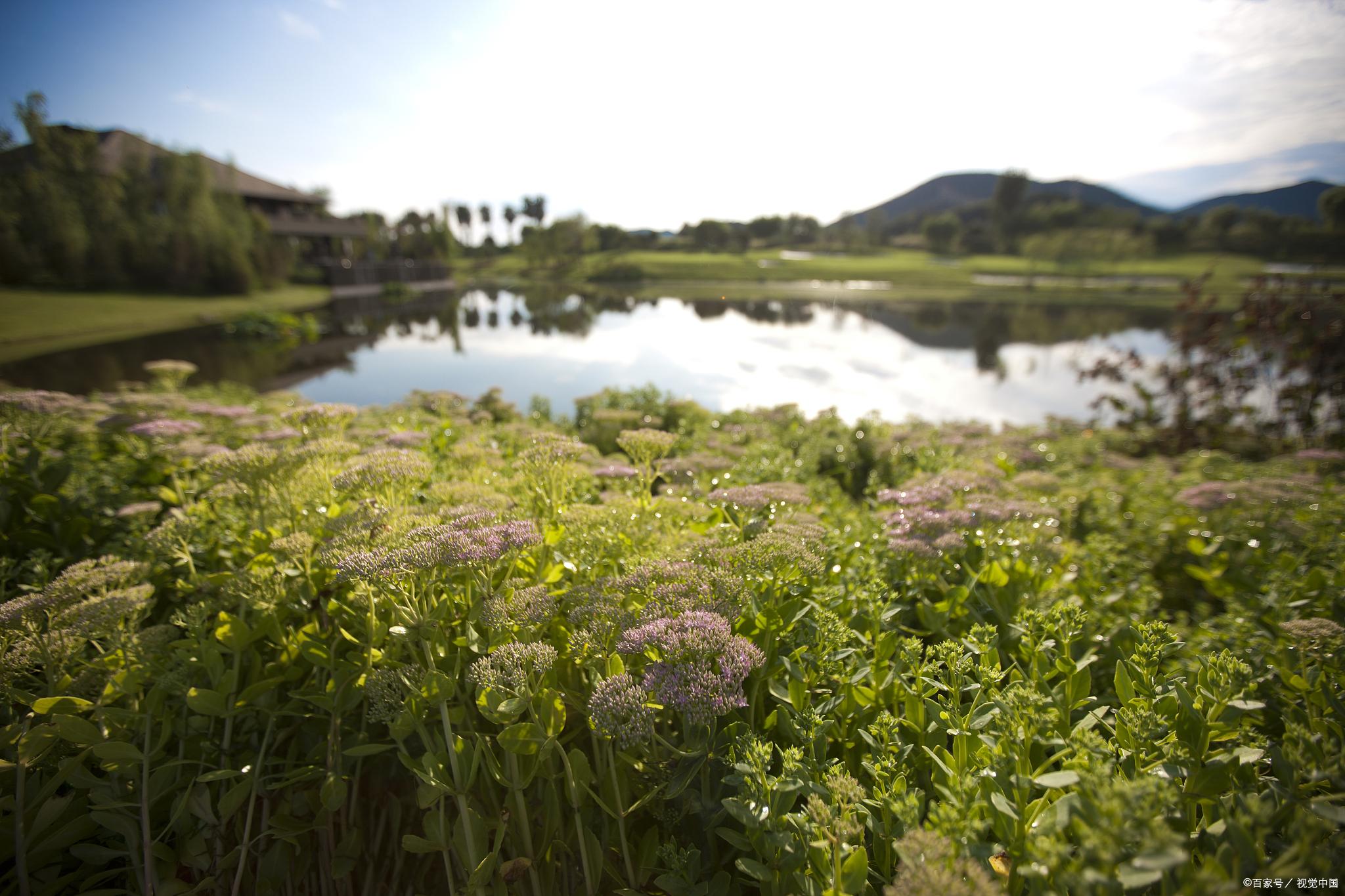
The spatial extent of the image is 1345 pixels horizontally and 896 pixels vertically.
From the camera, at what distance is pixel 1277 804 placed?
0.99m

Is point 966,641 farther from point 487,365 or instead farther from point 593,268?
point 593,268

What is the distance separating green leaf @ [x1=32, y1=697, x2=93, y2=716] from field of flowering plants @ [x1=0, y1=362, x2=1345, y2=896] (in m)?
0.01

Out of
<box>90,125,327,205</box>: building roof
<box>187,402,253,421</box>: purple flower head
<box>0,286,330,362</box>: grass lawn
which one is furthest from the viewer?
<box>90,125,327,205</box>: building roof

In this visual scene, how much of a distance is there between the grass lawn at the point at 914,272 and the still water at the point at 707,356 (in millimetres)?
2220

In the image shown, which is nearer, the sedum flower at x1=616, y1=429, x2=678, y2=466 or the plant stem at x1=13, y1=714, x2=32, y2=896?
the plant stem at x1=13, y1=714, x2=32, y2=896

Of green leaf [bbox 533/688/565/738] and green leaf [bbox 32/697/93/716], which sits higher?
green leaf [bbox 533/688/565/738]

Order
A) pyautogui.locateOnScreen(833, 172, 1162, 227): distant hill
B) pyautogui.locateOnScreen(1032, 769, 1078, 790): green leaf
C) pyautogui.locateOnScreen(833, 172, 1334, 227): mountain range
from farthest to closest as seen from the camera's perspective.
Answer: pyautogui.locateOnScreen(833, 172, 1162, 227): distant hill → pyautogui.locateOnScreen(833, 172, 1334, 227): mountain range → pyautogui.locateOnScreen(1032, 769, 1078, 790): green leaf

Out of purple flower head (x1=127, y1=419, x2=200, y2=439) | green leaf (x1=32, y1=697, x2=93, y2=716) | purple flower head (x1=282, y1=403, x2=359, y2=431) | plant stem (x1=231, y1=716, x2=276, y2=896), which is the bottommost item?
plant stem (x1=231, y1=716, x2=276, y2=896)

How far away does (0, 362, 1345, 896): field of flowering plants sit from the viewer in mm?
1010

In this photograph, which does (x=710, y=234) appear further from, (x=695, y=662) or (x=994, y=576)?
(x=695, y=662)

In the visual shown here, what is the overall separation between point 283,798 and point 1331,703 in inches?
110

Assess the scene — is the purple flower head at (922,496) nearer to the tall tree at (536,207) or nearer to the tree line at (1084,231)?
the tree line at (1084,231)

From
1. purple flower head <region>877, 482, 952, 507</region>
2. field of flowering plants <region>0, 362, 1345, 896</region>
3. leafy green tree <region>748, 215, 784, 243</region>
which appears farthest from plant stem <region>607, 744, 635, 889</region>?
leafy green tree <region>748, 215, 784, 243</region>

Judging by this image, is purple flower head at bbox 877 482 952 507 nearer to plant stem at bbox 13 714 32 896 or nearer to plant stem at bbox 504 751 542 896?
plant stem at bbox 504 751 542 896
